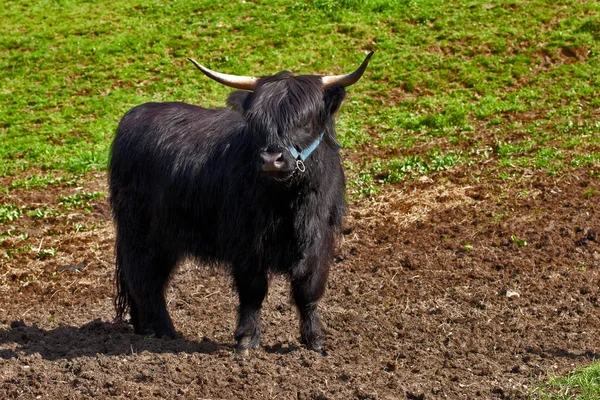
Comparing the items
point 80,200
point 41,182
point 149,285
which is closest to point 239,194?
point 149,285

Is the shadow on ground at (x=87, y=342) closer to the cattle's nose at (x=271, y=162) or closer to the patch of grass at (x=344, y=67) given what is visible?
the cattle's nose at (x=271, y=162)

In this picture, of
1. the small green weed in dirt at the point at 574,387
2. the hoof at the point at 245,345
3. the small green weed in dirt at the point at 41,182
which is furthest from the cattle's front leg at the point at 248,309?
the small green weed in dirt at the point at 41,182

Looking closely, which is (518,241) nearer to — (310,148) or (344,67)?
(310,148)

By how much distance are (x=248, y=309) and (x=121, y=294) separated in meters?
1.52

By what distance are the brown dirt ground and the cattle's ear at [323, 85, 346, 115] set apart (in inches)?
70.4

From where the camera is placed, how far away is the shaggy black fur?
5.98m

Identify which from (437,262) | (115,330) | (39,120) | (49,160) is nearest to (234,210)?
(115,330)

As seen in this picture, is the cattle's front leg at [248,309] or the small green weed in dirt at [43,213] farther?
the small green weed in dirt at [43,213]

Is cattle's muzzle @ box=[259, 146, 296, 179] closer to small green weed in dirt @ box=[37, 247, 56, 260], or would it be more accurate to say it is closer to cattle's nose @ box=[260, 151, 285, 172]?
cattle's nose @ box=[260, 151, 285, 172]

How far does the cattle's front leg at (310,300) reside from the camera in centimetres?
636

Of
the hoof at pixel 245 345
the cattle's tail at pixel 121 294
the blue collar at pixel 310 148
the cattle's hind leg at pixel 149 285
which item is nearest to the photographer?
the blue collar at pixel 310 148

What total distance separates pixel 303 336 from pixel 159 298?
1350mm

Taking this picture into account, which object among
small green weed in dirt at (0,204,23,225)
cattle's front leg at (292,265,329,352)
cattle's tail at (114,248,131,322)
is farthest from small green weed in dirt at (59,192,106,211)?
cattle's front leg at (292,265,329,352)

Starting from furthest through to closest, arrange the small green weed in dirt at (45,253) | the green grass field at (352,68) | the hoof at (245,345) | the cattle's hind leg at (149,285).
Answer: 1. the green grass field at (352,68)
2. the small green weed in dirt at (45,253)
3. the cattle's hind leg at (149,285)
4. the hoof at (245,345)
